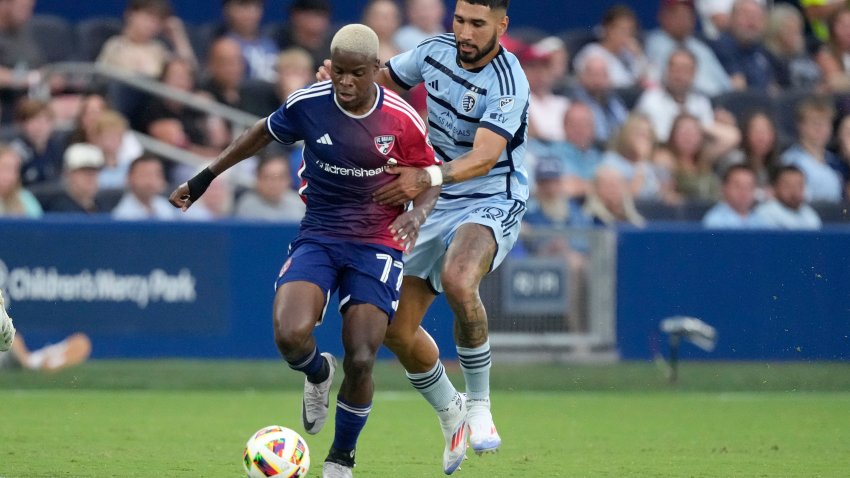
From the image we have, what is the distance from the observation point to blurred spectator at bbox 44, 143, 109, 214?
13.7m

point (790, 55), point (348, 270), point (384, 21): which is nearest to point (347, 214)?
point (348, 270)

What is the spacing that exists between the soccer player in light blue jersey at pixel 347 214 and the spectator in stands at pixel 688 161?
8.58m

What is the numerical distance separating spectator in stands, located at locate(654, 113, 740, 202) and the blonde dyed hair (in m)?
9.12

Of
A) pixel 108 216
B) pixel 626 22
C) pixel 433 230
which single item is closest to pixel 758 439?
pixel 433 230

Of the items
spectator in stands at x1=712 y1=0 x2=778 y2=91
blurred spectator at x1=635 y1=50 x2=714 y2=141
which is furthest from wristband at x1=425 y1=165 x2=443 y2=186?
spectator in stands at x1=712 y1=0 x2=778 y2=91

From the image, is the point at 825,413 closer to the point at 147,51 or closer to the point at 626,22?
the point at 626,22

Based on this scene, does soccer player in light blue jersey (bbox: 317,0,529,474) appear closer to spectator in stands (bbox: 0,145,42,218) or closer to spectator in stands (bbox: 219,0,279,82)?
spectator in stands (bbox: 0,145,42,218)

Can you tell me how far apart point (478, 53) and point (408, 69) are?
58 cm

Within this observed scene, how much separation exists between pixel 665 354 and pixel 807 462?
17.2 feet

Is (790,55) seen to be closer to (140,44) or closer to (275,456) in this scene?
(140,44)

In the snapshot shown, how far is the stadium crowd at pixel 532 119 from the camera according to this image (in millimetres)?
14211

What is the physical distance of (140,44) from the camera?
15.8 m

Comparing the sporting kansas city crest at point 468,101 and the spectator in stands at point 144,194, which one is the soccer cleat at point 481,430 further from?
the spectator in stands at point 144,194

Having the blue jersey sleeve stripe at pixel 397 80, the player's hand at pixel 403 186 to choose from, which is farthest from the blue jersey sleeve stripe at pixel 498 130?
the blue jersey sleeve stripe at pixel 397 80
